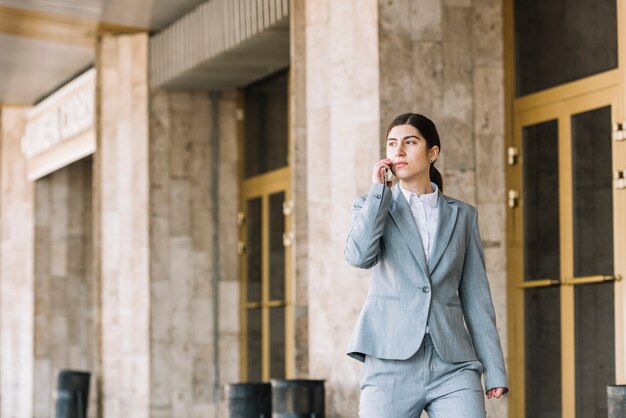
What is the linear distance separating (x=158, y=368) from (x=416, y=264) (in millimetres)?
9128

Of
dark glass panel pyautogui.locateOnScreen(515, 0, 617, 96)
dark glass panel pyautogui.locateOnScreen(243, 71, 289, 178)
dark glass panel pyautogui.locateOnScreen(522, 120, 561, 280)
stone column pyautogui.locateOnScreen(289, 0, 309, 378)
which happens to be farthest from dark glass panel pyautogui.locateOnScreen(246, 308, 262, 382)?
dark glass panel pyautogui.locateOnScreen(515, 0, 617, 96)

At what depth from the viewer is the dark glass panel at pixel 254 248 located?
13.0 meters

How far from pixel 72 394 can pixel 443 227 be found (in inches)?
401

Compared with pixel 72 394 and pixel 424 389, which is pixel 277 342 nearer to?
pixel 72 394

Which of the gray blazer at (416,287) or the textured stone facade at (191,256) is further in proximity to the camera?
the textured stone facade at (191,256)

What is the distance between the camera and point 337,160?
8.37 metres

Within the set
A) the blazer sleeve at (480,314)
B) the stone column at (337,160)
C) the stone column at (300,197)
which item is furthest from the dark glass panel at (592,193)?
the blazer sleeve at (480,314)

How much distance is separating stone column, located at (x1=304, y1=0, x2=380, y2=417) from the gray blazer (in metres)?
3.74

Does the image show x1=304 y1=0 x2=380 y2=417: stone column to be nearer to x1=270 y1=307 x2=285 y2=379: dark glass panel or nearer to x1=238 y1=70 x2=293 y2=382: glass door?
x1=238 y1=70 x2=293 y2=382: glass door

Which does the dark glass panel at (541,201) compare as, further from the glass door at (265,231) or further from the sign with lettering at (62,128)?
the sign with lettering at (62,128)

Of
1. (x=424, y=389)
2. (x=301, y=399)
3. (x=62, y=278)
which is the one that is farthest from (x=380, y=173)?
(x=62, y=278)

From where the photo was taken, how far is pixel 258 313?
13.0 metres

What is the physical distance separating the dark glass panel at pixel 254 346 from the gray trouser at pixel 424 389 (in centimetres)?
883

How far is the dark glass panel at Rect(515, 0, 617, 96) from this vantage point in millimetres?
7688
